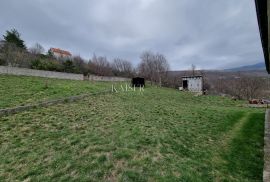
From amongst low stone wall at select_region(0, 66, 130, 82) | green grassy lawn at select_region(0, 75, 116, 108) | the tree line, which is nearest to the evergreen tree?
the tree line

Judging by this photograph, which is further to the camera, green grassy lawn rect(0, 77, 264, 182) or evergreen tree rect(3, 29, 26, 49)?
evergreen tree rect(3, 29, 26, 49)

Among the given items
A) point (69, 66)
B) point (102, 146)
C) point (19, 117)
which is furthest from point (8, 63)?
point (102, 146)

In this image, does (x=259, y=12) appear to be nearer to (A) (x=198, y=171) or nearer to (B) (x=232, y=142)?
(A) (x=198, y=171)

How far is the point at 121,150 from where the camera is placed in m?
6.16

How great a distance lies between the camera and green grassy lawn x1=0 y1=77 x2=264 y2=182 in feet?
16.3

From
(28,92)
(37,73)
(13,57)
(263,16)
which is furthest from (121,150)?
(13,57)

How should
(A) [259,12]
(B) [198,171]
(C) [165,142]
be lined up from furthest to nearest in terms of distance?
(C) [165,142]
(B) [198,171]
(A) [259,12]

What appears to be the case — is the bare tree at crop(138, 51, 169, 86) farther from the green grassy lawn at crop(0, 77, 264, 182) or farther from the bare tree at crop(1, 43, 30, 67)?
the green grassy lawn at crop(0, 77, 264, 182)

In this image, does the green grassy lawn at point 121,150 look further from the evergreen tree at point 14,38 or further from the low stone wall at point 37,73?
the evergreen tree at point 14,38

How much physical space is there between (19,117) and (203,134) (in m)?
8.81

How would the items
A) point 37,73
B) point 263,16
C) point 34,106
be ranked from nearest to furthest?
point 263,16 → point 34,106 → point 37,73

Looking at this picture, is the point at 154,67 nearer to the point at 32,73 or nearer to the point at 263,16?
the point at 32,73

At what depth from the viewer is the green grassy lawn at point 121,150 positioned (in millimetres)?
4965

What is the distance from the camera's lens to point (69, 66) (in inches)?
1686
